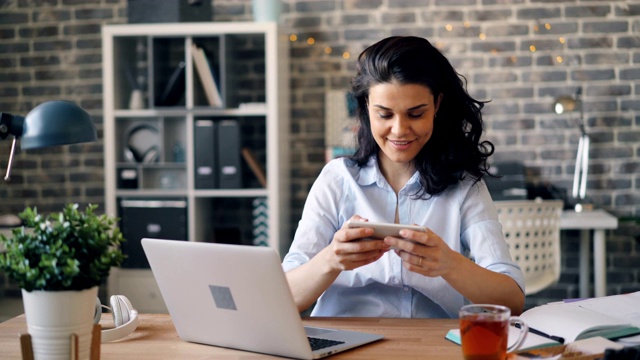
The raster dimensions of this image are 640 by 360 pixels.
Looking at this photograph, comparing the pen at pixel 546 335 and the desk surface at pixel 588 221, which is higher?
the pen at pixel 546 335

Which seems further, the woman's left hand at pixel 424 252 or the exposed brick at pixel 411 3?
the exposed brick at pixel 411 3

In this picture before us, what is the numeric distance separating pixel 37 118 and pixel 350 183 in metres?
0.92

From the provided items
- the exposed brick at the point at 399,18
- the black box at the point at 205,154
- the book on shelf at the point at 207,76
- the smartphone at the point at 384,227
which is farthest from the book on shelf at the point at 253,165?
the smartphone at the point at 384,227

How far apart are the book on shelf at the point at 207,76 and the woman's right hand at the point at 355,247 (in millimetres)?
2294

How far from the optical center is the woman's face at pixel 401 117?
1.92 meters

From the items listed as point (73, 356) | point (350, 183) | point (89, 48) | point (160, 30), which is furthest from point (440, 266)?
point (89, 48)

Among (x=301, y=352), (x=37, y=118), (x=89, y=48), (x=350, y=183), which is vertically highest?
(x=89, y=48)

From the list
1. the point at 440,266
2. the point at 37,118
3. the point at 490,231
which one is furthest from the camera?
the point at 490,231

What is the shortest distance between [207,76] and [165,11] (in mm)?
381

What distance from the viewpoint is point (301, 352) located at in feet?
4.43

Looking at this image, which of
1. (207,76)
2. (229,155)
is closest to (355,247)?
(229,155)

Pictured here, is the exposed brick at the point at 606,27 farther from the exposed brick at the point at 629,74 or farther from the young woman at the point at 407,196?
the young woman at the point at 407,196

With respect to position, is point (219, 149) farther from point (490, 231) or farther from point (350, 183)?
point (490, 231)

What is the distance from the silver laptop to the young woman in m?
0.36
